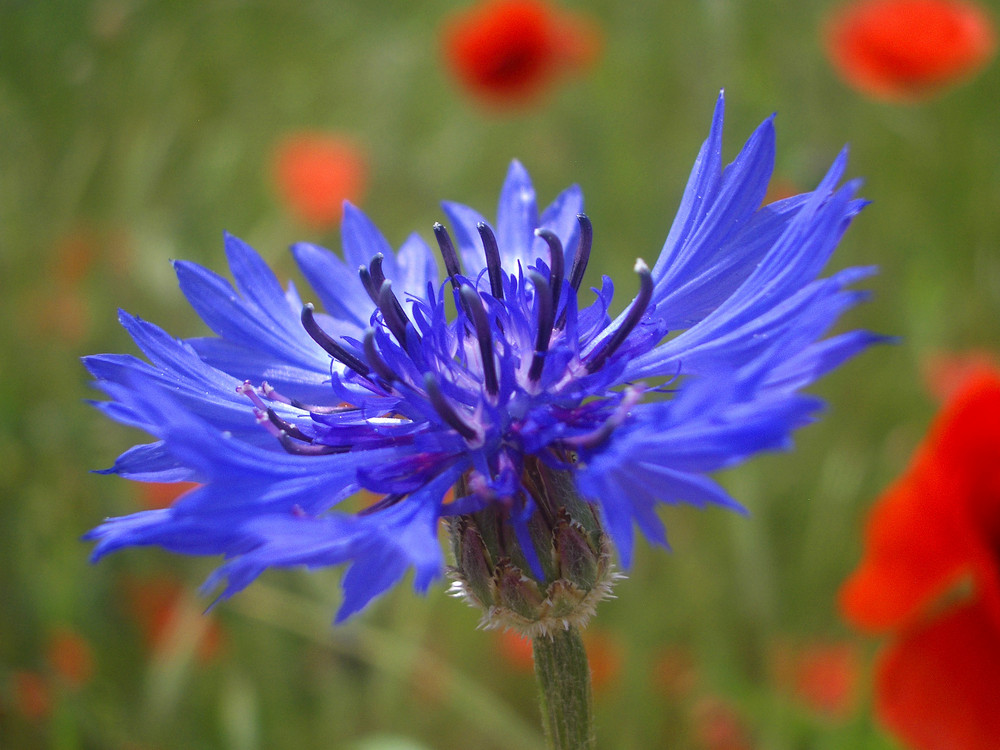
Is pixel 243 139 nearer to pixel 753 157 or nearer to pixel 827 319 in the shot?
pixel 753 157

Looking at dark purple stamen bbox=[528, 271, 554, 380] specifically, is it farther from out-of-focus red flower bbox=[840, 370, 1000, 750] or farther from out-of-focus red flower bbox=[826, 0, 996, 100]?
out-of-focus red flower bbox=[826, 0, 996, 100]

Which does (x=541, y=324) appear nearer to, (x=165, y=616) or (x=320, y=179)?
(x=165, y=616)

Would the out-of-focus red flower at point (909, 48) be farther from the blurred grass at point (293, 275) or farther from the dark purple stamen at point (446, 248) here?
the dark purple stamen at point (446, 248)

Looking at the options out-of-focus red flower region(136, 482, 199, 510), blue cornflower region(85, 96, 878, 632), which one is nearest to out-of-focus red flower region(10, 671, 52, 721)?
out-of-focus red flower region(136, 482, 199, 510)

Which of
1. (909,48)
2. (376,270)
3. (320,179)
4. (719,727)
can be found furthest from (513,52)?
Answer: (719,727)

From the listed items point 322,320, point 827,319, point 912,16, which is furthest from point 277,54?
point 827,319
